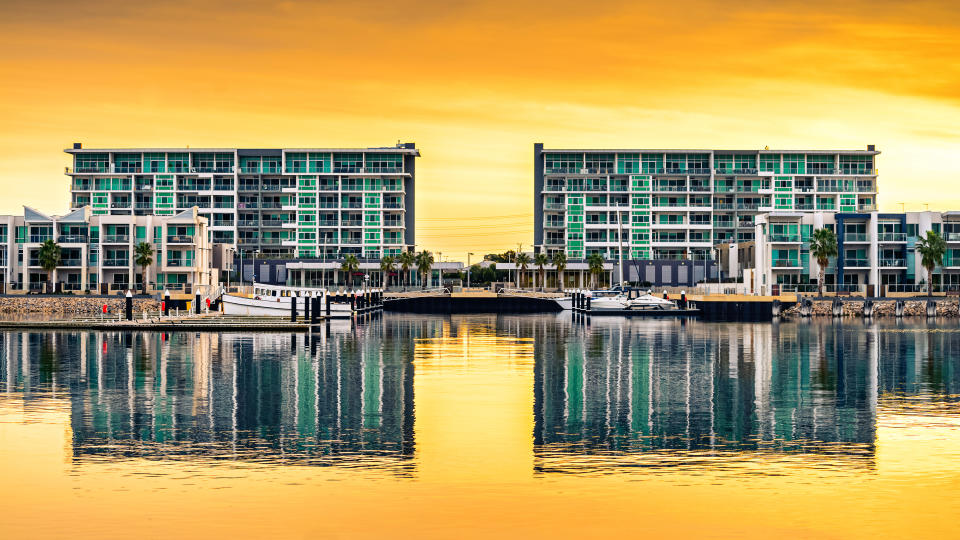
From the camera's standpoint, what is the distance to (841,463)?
27656 millimetres

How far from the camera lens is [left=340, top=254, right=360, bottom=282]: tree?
190 metres

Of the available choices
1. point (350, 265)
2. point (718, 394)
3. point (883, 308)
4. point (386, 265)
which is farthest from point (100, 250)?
point (718, 394)

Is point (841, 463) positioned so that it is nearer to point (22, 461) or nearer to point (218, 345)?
point (22, 461)

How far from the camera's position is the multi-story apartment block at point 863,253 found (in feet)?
487

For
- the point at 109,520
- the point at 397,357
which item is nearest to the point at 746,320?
the point at 397,357

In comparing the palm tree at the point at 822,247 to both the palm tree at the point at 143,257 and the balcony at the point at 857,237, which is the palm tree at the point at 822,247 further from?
the palm tree at the point at 143,257

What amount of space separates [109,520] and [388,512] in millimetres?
5552

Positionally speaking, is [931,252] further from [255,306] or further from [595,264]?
[255,306]

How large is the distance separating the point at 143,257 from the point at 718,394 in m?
119

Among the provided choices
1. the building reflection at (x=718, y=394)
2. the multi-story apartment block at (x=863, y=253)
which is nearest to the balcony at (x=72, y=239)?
the building reflection at (x=718, y=394)

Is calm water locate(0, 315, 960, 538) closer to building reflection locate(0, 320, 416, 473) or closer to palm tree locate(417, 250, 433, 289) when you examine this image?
building reflection locate(0, 320, 416, 473)

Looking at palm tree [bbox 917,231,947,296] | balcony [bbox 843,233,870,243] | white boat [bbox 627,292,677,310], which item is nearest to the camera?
white boat [bbox 627,292,677,310]

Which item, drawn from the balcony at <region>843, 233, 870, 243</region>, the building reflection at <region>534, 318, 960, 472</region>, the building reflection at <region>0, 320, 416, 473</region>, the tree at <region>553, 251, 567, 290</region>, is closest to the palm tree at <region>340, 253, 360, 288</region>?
the tree at <region>553, 251, 567, 290</region>

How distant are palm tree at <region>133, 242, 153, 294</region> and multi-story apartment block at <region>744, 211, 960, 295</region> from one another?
83.8 meters
